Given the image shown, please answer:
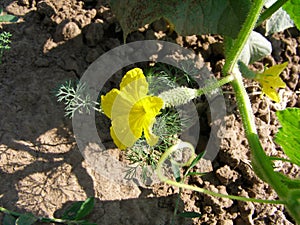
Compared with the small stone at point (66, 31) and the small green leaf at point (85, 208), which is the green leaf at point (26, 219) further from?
the small stone at point (66, 31)

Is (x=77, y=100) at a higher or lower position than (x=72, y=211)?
higher

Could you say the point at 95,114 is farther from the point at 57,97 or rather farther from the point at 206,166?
the point at 206,166

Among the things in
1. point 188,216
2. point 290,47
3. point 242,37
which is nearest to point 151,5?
point 242,37

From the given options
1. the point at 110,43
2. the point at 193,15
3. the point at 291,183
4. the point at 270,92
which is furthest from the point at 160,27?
the point at 291,183

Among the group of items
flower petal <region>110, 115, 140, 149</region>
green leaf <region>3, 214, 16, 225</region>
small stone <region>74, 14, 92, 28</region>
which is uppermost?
small stone <region>74, 14, 92, 28</region>

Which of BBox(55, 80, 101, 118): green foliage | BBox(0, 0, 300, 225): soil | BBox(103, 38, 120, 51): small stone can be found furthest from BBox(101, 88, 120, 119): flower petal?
BBox(103, 38, 120, 51): small stone

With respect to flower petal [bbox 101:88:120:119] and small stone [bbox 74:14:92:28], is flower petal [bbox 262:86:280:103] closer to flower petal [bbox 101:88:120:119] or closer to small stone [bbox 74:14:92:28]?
flower petal [bbox 101:88:120:119]

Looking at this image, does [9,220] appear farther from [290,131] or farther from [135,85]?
[290,131]

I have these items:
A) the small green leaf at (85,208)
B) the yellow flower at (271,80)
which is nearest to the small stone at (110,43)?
the yellow flower at (271,80)
